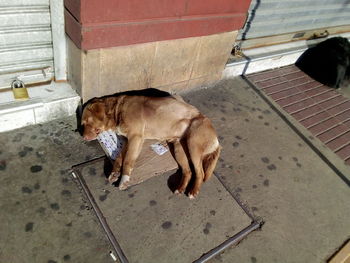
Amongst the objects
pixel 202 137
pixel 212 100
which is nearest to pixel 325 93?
pixel 212 100

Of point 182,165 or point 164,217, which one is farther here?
point 182,165

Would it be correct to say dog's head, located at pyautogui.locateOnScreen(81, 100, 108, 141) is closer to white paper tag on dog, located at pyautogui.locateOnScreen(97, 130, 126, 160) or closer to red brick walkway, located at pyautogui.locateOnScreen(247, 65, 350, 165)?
white paper tag on dog, located at pyautogui.locateOnScreen(97, 130, 126, 160)

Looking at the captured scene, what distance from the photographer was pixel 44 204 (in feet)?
9.59

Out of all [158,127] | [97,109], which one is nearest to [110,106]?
[97,109]

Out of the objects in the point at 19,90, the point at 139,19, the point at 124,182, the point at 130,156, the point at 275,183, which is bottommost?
the point at 275,183

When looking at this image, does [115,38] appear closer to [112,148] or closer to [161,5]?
[161,5]

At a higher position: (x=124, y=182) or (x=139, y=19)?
(x=139, y=19)

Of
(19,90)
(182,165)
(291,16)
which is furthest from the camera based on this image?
(291,16)

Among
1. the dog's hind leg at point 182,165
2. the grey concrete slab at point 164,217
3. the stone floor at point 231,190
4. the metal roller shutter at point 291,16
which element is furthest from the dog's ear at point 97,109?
the metal roller shutter at point 291,16

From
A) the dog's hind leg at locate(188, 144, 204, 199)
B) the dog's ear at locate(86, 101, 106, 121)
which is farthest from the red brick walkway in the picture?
the dog's ear at locate(86, 101, 106, 121)

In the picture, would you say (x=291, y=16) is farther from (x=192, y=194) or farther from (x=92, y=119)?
(x=92, y=119)

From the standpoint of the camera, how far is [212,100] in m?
4.77

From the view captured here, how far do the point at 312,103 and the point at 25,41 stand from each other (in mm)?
4645

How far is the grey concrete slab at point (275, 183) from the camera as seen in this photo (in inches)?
125
